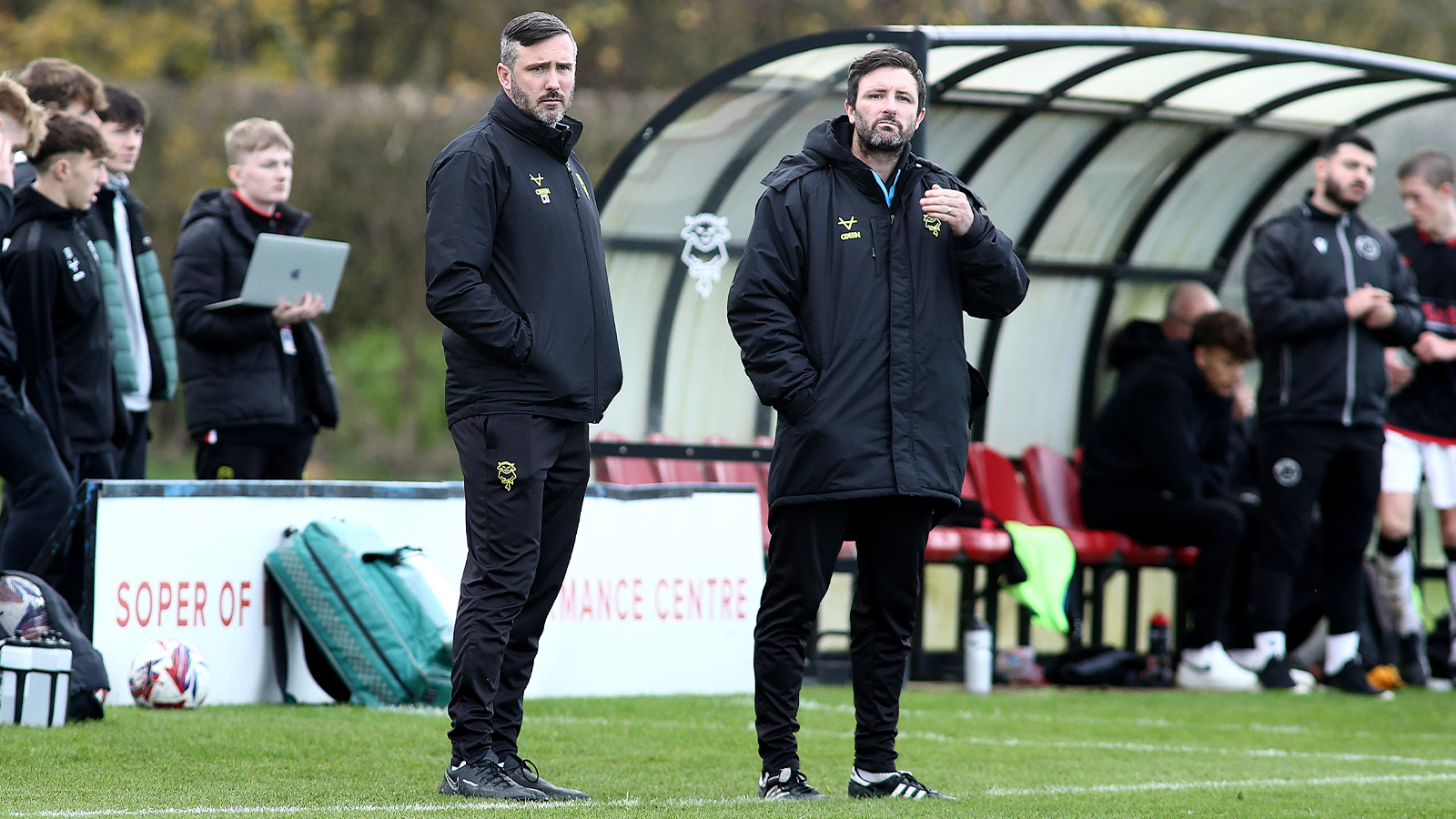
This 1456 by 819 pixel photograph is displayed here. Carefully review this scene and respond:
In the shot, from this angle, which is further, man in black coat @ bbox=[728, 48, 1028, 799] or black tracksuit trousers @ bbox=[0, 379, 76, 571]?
black tracksuit trousers @ bbox=[0, 379, 76, 571]

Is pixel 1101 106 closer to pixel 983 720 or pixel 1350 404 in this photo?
pixel 1350 404

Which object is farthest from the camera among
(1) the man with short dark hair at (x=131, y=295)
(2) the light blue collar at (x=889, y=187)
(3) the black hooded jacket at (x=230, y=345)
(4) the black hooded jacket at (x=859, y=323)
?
(3) the black hooded jacket at (x=230, y=345)

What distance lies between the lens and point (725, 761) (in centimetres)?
644

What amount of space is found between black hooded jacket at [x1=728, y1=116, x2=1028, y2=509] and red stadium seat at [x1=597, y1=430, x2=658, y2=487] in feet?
13.6

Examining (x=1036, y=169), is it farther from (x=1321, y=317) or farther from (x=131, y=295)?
(x=131, y=295)

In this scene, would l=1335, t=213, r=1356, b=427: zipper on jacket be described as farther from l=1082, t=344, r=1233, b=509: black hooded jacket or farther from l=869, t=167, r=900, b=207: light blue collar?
l=869, t=167, r=900, b=207: light blue collar

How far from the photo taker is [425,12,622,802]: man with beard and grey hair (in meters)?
5.25

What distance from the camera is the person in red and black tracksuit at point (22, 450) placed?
265 inches

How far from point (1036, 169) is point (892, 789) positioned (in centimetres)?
595

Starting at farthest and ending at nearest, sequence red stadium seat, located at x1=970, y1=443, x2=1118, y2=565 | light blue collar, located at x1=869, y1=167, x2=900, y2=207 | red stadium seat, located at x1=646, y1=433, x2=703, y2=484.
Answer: red stadium seat, located at x1=970, y1=443, x2=1118, y2=565
red stadium seat, located at x1=646, y1=433, x2=703, y2=484
light blue collar, located at x1=869, y1=167, x2=900, y2=207

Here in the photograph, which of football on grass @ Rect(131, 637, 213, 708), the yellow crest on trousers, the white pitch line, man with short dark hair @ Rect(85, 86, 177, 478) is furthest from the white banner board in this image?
the white pitch line

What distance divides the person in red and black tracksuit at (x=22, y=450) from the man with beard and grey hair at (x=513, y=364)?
2.06 metres

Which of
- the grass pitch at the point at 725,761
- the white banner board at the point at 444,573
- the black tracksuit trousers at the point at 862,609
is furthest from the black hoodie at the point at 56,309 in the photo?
the black tracksuit trousers at the point at 862,609

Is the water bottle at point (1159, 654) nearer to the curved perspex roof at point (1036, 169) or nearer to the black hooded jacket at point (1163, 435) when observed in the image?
the black hooded jacket at point (1163, 435)
